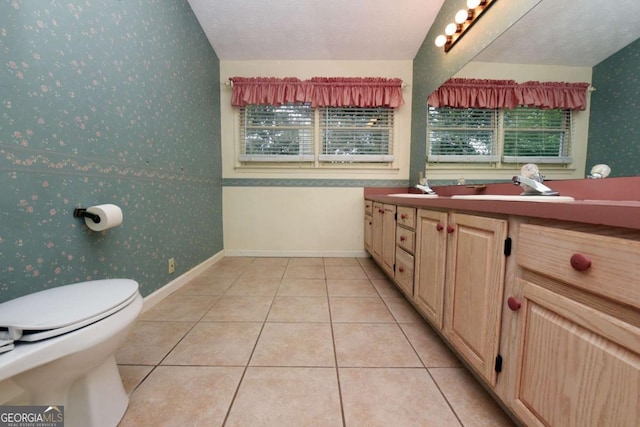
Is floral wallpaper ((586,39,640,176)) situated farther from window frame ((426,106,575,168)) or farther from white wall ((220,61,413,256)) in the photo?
white wall ((220,61,413,256))

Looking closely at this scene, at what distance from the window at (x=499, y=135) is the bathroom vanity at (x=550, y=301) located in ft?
0.78

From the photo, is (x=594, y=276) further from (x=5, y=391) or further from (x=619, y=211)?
(x=5, y=391)

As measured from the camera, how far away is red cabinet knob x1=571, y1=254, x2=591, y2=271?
0.52 meters

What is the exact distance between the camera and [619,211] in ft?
1.49

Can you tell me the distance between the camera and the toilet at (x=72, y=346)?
0.57 m

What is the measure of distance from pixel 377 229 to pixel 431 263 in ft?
3.61

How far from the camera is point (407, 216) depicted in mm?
1621

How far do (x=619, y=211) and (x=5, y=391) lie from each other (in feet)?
4.55

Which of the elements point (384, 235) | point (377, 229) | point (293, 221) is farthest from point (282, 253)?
point (384, 235)

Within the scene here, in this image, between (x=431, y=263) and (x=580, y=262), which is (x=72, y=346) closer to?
(x=580, y=262)

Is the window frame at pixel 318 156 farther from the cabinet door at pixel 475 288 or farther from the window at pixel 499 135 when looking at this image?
the cabinet door at pixel 475 288

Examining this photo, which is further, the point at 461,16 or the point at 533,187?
the point at 461,16

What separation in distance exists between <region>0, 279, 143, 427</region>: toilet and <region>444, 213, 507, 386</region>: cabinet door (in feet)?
3.82

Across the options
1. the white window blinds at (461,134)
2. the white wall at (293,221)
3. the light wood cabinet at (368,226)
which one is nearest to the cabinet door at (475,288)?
the white window blinds at (461,134)
